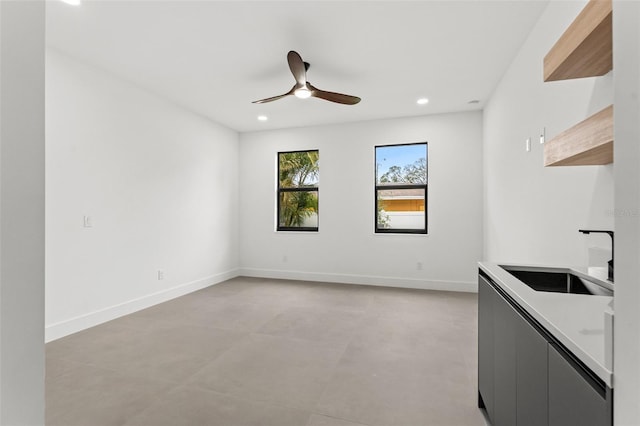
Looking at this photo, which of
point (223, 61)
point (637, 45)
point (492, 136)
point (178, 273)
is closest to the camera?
point (637, 45)

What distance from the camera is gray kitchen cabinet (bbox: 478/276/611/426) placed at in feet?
2.40

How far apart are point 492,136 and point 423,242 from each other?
6.10ft

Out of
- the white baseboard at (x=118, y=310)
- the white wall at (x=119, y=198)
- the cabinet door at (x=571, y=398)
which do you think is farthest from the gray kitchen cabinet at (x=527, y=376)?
the white wall at (x=119, y=198)

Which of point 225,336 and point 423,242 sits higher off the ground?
point 423,242

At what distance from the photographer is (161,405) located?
6.25 ft

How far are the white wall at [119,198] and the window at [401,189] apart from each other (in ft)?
9.48

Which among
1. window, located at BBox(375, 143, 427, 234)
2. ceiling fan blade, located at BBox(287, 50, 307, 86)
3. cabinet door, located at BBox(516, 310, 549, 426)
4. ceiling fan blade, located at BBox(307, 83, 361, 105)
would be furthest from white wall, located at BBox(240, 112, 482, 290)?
Result: cabinet door, located at BBox(516, 310, 549, 426)

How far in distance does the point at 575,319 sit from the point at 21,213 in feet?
4.65

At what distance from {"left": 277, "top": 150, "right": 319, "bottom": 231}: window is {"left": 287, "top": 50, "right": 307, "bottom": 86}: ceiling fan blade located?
8.77 ft

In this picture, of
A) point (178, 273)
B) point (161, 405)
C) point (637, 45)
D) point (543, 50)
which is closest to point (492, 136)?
point (543, 50)

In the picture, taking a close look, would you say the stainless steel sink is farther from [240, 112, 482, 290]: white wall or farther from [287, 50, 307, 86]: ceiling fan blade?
[240, 112, 482, 290]: white wall

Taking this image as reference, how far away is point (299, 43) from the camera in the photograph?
2.86 meters

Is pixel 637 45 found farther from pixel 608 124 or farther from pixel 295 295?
pixel 295 295

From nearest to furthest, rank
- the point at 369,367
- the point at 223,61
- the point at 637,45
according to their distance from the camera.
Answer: the point at 637,45, the point at 369,367, the point at 223,61
